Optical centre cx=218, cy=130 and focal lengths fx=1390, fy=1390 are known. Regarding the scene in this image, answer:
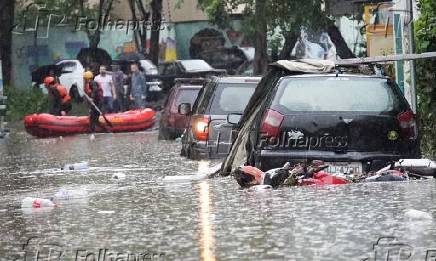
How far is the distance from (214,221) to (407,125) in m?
4.43

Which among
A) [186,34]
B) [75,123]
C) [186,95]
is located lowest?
[75,123]

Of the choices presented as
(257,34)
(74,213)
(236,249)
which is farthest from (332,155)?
(257,34)

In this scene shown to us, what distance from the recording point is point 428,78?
67.7 ft

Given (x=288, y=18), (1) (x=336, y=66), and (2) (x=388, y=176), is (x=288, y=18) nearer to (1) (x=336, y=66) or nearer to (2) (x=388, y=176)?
(1) (x=336, y=66)

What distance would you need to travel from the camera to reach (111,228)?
12938mm

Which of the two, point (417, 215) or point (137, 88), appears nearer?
point (417, 215)

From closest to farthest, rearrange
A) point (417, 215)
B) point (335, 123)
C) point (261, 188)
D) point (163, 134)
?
point (417, 215)
point (261, 188)
point (335, 123)
point (163, 134)

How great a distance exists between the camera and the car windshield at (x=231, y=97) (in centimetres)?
2269

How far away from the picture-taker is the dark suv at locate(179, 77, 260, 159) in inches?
886

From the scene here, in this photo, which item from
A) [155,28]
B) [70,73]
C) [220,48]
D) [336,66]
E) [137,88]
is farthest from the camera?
[220,48]

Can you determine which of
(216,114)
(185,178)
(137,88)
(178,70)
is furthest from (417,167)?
(178,70)

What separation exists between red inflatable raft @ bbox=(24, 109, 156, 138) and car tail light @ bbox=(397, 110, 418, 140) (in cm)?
2066

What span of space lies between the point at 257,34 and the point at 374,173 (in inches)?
955

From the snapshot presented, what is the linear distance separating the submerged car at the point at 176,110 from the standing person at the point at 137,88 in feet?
47.2
